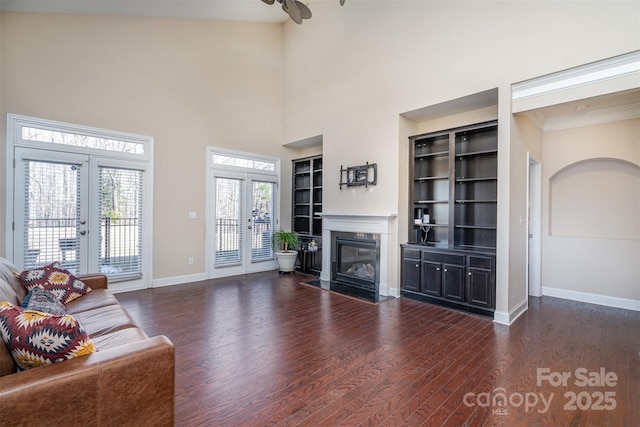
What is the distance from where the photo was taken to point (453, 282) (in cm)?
419

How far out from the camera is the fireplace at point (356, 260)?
16.4ft

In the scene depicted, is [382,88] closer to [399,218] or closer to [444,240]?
[399,218]

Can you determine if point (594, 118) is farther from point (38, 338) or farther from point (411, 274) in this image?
point (38, 338)

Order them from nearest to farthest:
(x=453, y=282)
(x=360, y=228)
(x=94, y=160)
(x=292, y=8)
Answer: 1. (x=292, y=8)
2. (x=453, y=282)
3. (x=94, y=160)
4. (x=360, y=228)

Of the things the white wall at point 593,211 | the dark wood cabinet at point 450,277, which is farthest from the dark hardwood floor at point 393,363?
the white wall at point 593,211

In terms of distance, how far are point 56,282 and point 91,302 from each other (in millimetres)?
411

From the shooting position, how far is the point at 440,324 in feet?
11.9

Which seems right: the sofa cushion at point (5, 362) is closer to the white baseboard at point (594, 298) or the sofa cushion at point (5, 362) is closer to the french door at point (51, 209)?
the french door at point (51, 209)

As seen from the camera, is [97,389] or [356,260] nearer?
[97,389]

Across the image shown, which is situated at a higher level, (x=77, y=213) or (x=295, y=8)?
(x=295, y=8)

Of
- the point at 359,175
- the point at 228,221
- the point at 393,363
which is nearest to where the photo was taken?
the point at 393,363

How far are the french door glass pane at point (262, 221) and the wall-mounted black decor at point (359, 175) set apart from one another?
197cm

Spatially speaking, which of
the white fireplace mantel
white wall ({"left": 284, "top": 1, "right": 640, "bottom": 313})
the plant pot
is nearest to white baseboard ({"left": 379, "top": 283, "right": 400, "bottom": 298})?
the white fireplace mantel

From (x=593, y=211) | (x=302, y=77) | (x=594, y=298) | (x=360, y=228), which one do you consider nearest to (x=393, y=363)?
(x=360, y=228)
